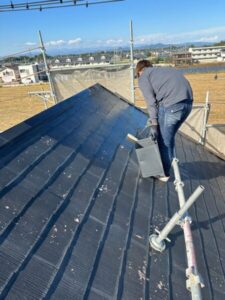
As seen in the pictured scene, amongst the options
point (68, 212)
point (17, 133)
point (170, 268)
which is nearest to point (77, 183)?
point (68, 212)

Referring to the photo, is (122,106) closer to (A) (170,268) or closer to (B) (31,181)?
(B) (31,181)

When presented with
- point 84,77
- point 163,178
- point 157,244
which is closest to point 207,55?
point 84,77

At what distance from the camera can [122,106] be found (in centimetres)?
686

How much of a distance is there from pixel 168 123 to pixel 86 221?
7.39 ft

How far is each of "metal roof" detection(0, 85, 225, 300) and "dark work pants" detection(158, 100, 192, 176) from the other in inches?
18.5

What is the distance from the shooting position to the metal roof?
2.05 meters

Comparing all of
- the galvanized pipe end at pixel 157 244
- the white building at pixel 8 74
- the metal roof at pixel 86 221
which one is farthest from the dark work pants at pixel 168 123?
the white building at pixel 8 74

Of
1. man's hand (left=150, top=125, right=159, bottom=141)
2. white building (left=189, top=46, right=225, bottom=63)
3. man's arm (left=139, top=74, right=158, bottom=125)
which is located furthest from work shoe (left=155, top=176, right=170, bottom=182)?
white building (left=189, top=46, right=225, bottom=63)

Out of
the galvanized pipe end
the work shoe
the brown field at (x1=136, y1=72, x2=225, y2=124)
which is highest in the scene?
the galvanized pipe end

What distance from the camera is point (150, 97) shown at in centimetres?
416

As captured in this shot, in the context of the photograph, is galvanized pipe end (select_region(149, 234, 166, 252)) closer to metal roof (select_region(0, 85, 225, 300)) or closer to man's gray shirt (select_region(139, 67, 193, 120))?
metal roof (select_region(0, 85, 225, 300))

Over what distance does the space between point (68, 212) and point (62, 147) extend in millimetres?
1294

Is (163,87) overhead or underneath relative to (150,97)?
overhead

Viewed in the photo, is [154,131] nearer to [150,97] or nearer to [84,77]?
[150,97]
